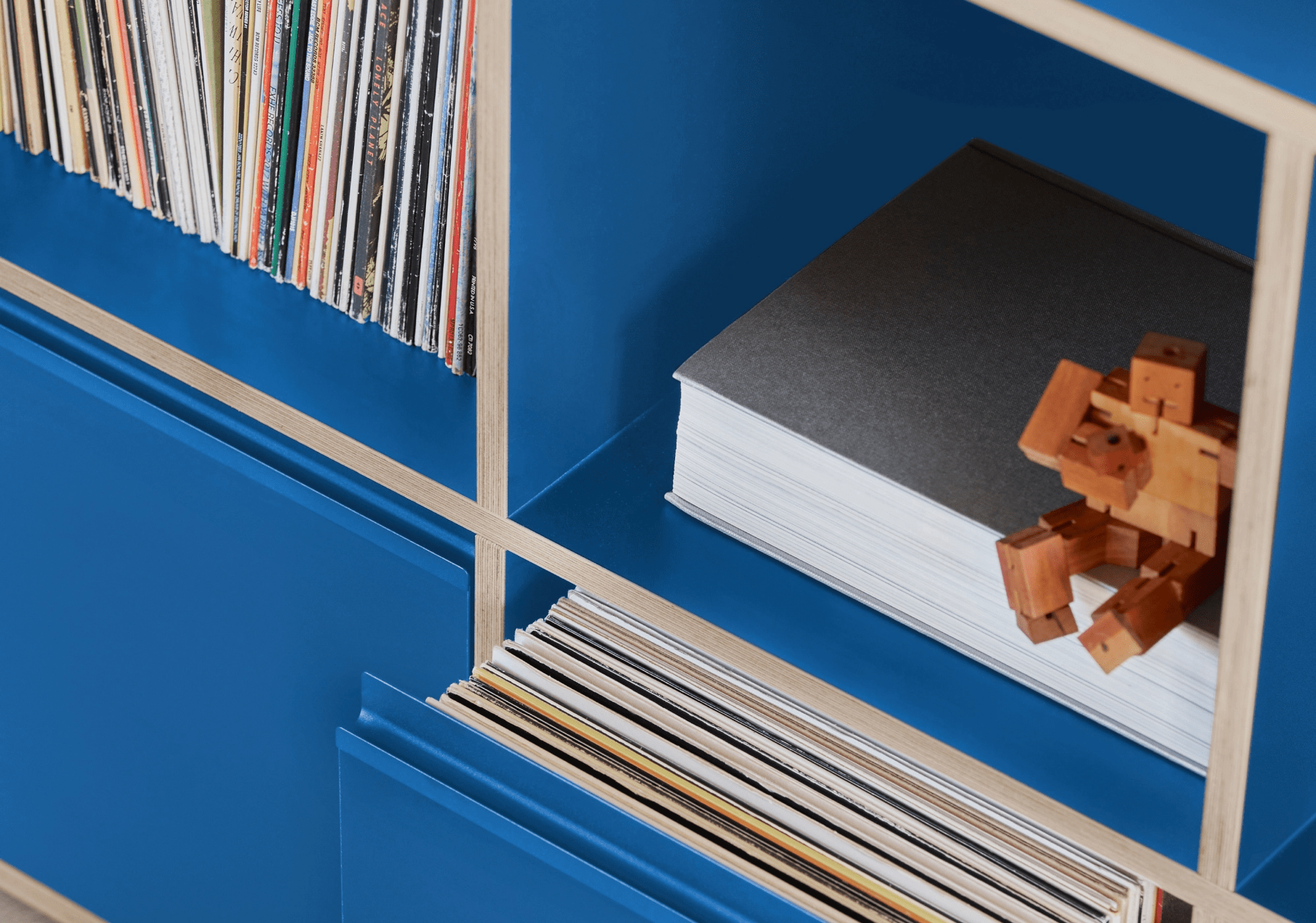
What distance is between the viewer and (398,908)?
3.12 feet

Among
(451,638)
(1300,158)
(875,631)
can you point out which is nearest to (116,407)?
(451,638)

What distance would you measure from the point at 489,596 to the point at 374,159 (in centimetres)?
29

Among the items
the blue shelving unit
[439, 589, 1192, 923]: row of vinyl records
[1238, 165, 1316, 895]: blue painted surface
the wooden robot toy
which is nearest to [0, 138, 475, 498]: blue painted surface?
the blue shelving unit

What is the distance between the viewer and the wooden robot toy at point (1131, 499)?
0.76 metres

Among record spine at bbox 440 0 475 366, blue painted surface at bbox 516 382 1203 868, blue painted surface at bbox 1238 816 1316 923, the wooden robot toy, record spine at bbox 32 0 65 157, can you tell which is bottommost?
blue painted surface at bbox 1238 816 1316 923

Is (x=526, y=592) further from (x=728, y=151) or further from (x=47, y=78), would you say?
(x=47, y=78)

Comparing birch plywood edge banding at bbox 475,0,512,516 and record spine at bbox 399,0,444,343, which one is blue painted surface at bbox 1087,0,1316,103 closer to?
birch plywood edge banding at bbox 475,0,512,516

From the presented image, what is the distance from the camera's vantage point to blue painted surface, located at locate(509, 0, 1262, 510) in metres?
0.94

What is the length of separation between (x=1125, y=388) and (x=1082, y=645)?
0.14 metres

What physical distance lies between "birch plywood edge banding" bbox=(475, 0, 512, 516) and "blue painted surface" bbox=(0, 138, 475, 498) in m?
0.04

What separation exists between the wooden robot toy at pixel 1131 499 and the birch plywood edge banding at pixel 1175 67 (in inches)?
5.7

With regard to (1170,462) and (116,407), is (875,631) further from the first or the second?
(116,407)

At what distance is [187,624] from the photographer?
130cm

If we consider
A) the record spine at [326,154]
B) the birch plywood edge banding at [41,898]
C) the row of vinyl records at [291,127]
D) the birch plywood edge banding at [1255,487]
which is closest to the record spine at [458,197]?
the row of vinyl records at [291,127]
